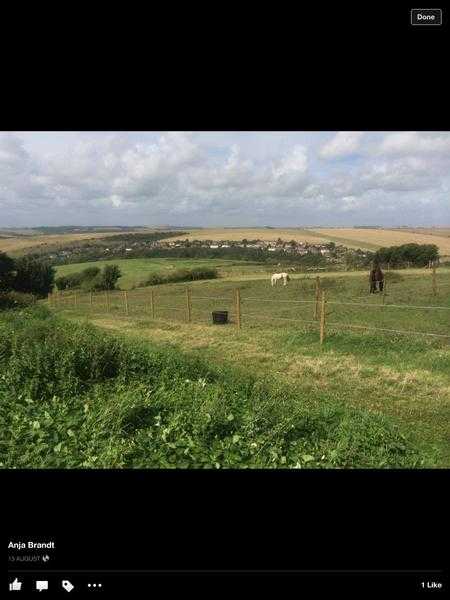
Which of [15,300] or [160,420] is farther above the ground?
[15,300]

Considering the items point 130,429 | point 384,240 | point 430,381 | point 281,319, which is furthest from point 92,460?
point 384,240

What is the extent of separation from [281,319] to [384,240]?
38.5 ft

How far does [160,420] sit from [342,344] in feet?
18.5

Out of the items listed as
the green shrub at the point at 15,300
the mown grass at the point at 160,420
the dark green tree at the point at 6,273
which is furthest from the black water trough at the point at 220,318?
the mown grass at the point at 160,420

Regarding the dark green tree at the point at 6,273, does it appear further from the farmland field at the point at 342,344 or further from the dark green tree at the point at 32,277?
the farmland field at the point at 342,344

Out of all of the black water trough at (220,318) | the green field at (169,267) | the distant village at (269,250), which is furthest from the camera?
the distant village at (269,250)

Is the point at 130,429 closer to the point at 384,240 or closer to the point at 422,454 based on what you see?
the point at 422,454

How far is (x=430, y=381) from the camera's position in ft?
18.8
